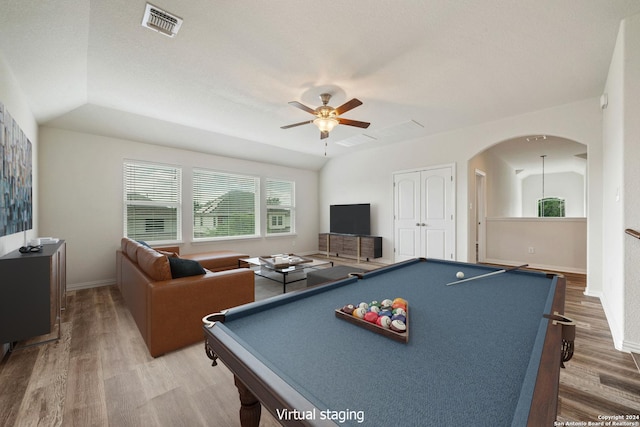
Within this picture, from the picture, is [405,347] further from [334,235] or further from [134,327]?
Answer: [334,235]

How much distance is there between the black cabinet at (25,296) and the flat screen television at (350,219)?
5.24 meters

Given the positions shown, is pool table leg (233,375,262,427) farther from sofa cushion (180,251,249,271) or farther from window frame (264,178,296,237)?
window frame (264,178,296,237)

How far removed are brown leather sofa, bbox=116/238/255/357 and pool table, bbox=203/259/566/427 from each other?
1221 millimetres

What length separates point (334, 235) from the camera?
6.71m

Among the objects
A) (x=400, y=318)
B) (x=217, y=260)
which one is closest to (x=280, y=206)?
(x=217, y=260)

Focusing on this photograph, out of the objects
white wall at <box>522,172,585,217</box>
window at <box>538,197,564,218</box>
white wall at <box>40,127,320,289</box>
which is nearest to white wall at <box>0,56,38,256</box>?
white wall at <box>40,127,320,289</box>

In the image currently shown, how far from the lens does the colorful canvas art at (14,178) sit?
6.88ft

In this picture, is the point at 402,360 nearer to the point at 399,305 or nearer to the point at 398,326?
the point at 398,326

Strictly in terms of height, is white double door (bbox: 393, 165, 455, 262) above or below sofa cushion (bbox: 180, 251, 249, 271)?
above

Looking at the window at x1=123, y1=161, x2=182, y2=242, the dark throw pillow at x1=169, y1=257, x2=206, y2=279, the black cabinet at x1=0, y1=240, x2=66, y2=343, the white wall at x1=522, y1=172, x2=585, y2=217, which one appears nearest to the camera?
the black cabinet at x1=0, y1=240, x2=66, y2=343

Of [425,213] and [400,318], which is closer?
[400,318]

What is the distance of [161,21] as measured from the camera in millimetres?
2084

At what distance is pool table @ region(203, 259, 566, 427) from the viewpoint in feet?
2.15

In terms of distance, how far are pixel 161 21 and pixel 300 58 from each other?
3.82ft
